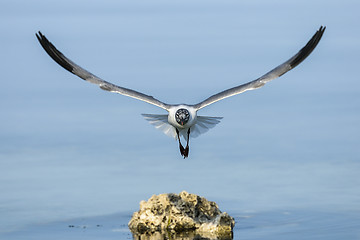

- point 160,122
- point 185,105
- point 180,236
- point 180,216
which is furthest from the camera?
point 160,122

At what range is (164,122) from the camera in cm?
1334

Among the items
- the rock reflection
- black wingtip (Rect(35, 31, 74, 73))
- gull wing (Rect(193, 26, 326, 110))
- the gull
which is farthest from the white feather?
the rock reflection

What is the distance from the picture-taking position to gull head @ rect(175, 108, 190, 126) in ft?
41.5

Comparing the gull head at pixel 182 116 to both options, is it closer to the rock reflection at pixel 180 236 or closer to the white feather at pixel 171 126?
the white feather at pixel 171 126

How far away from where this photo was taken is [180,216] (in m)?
10.9

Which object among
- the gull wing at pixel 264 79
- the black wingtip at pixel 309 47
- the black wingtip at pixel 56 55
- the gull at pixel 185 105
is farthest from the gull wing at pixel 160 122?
the black wingtip at pixel 309 47

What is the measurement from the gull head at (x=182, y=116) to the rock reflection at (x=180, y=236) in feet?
8.14

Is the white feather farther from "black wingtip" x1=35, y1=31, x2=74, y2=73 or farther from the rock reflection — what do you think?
the rock reflection

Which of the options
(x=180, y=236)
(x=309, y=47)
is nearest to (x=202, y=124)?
(x=309, y=47)

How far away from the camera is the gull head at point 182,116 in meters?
12.6

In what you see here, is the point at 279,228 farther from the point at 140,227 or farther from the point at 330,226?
the point at 140,227

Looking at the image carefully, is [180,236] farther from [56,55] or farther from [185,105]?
[56,55]

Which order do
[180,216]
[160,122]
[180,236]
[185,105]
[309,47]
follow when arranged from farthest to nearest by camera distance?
[160,122]
[185,105]
[309,47]
[180,216]
[180,236]

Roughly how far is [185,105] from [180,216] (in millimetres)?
2748
